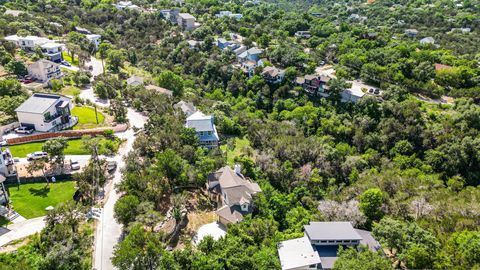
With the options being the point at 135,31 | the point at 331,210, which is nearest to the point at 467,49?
the point at 331,210

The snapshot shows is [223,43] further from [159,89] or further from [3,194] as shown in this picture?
[3,194]

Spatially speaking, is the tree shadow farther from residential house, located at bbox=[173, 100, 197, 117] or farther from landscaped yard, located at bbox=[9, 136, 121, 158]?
residential house, located at bbox=[173, 100, 197, 117]

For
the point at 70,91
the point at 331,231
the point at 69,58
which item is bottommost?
the point at 69,58

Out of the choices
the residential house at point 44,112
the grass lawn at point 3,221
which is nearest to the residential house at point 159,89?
the residential house at point 44,112

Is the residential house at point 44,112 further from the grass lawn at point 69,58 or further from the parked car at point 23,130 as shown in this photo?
the grass lawn at point 69,58

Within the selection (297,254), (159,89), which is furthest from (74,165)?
(297,254)

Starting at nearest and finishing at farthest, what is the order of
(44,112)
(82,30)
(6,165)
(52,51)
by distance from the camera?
(6,165), (44,112), (52,51), (82,30)

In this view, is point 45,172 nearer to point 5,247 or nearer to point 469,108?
point 5,247
